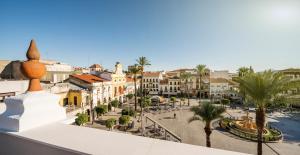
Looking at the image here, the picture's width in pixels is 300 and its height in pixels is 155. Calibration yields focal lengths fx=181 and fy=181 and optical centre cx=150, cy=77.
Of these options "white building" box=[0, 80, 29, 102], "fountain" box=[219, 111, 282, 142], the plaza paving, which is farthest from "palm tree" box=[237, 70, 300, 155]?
"white building" box=[0, 80, 29, 102]

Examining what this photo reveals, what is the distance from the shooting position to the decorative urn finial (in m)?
2.45

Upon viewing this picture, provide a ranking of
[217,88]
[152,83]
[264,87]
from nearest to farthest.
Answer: [264,87] < [217,88] < [152,83]

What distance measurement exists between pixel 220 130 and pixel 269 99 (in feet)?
56.3

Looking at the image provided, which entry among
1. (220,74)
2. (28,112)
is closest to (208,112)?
(28,112)

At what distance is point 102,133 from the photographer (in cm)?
204

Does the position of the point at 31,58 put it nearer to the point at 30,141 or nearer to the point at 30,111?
the point at 30,111

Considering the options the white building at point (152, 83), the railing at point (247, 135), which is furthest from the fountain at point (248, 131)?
the white building at point (152, 83)

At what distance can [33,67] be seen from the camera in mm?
2471

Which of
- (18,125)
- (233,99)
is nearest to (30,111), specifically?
(18,125)

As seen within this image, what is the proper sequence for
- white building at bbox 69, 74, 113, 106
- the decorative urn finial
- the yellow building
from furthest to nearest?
white building at bbox 69, 74, 113, 106, the yellow building, the decorative urn finial

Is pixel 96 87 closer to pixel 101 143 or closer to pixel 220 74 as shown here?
pixel 101 143

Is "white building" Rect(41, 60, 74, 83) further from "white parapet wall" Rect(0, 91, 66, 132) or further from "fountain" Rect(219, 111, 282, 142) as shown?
"white parapet wall" Rect(0, 91, 66, 132)

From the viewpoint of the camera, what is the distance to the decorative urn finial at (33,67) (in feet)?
8.04

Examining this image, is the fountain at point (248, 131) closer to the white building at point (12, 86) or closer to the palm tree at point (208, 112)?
the palm tree at point (208, 112)
